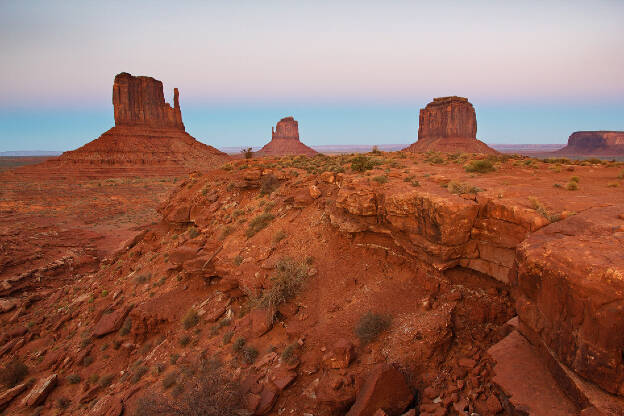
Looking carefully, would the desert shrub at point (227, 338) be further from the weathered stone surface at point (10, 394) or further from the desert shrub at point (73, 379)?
the weathered stone surface at point (10, 394)

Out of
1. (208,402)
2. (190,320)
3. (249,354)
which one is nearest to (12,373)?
(190,320)

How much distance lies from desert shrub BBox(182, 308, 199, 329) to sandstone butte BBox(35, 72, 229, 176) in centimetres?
5899

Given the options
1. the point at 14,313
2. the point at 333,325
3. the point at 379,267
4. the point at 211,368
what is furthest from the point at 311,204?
the point at 14,313

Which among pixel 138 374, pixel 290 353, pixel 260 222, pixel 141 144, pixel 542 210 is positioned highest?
pixel 141 144

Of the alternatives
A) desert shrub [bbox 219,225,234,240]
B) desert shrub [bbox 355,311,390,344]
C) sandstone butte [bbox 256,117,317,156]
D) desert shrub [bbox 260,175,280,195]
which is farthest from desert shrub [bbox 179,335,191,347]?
sandstone butte [bbox 256,117,317,156]

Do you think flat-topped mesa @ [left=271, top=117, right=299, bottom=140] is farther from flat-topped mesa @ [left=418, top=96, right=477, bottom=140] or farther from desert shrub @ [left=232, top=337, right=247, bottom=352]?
desert shrub @ [left=232, top=337, right=247, bottom=352]

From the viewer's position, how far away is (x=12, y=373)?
8.27 metres

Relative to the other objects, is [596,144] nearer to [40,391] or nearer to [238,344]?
[238,344]

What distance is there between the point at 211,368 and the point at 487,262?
19.0 ft

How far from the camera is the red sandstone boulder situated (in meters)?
4.57

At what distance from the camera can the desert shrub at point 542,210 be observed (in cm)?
502

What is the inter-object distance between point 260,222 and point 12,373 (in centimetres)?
790

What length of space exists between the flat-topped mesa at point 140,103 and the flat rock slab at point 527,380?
282 feet

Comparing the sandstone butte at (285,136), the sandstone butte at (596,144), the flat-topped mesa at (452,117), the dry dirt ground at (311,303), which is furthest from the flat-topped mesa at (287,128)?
the dry dirt ground at (311,303)
